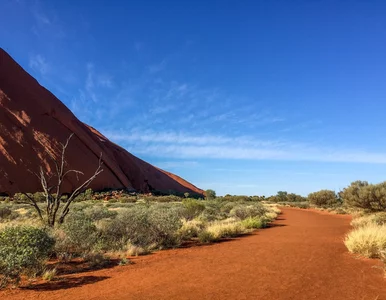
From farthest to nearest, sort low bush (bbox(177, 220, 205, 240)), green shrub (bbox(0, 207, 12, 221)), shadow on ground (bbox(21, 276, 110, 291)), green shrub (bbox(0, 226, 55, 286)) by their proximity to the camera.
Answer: green shrub (bbox(0, 207, 12, 221)) → low bush (bbox(177, 220, 205, 240)) → green shrub (bbox(0, 226, 55, 286)) → shadow on ground (bbox(21, 276, 110, 291))

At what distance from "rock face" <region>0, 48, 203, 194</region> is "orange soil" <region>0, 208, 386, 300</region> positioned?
3340 centimetres

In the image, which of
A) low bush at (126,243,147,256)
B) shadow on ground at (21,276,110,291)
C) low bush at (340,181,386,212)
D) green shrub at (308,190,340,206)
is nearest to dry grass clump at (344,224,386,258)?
low bush at (126,243,147,256)

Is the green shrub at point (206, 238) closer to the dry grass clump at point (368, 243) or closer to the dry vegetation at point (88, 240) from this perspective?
the dry vegetation at point (88, 240)

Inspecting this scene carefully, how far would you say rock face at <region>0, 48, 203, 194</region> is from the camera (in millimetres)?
41125

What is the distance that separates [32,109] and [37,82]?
837 cm

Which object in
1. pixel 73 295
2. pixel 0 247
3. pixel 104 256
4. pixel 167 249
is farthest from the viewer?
pixel 167 249

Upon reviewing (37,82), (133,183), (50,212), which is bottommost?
(50,212)

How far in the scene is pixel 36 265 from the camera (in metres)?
7.22

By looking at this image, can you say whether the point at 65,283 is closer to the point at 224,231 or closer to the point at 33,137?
the point at 224,231

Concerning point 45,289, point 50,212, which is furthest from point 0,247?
point 50,212

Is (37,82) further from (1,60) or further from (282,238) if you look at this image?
(282,238)

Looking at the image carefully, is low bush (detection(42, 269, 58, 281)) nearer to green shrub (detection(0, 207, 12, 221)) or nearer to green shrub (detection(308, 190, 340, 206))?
green shrub (detection(0, 207, 12, 221))

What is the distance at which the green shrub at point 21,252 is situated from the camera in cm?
647

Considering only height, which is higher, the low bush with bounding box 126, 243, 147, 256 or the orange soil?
the low bush with bounding box 126, 243, 147, 256
